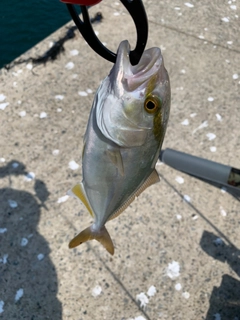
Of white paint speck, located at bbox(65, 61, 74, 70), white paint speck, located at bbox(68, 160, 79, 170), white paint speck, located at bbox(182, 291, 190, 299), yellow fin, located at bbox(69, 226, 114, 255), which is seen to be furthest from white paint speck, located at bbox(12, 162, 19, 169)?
white paint speck, located at bbox(182, 291, 190, 299)

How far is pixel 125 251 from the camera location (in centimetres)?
273

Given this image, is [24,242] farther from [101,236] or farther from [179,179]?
[179,179]

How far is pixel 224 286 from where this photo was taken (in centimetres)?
259

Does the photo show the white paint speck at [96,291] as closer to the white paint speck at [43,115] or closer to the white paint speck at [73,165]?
the white paint speck at [73,165]

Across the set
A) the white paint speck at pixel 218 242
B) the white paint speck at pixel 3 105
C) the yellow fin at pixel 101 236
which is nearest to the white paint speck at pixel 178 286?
the white paint speck at pixel 218 242

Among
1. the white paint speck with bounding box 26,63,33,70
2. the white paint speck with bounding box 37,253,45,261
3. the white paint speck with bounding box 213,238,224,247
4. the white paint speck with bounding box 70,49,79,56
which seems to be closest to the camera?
the white paint speck with bounding box 37,253,45,261

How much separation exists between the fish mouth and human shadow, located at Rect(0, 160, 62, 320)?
63.2 inches

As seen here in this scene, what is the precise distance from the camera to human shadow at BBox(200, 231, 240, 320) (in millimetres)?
2479

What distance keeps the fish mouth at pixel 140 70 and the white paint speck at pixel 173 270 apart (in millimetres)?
1606

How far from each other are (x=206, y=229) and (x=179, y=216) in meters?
0.21

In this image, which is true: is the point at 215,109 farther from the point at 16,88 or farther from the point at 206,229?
the point at 16,88

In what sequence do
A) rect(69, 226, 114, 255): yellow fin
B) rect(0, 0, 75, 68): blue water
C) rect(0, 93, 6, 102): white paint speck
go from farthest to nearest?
rect(0, 0, 75, 68): blue water, rect(0, 93, 6, 102): white paint speck, rect(69, 226, 114, 255): yellow fin

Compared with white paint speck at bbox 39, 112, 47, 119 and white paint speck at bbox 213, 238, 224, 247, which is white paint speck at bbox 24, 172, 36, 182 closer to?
white paint speck at bbox 39, 112, 47, 119

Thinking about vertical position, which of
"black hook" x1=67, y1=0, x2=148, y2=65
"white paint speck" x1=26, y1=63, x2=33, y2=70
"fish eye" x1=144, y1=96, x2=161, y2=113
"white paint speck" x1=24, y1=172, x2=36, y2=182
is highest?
"black hook" x1=67, y1=0, x2=148, y2=65
